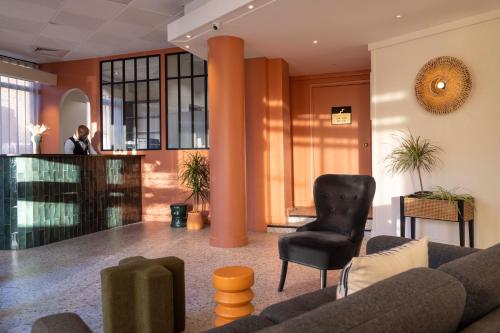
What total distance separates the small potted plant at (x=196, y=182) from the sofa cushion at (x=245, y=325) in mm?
5048

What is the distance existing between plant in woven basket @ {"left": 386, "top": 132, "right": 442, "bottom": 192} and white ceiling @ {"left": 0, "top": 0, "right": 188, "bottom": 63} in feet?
12.1

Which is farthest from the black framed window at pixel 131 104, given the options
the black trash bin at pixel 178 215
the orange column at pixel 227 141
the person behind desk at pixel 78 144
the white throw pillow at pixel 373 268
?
the white throw pillow at pixel 373 268

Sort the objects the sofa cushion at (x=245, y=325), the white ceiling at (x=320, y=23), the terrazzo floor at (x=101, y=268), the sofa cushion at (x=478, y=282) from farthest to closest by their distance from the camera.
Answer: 1. the white ceiling at (x=320, y=23)
2. the terrazzo floor at (x=101, y=268)
3. the sofa cushion at (x=245, y=325)
4. the sofa cushion at (x=478, y=282)

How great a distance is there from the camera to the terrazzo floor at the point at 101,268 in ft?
10.3

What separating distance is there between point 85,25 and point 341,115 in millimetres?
5024

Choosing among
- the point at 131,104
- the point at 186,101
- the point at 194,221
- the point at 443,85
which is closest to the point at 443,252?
the point at 443,85

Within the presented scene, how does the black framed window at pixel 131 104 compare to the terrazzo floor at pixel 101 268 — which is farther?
the black framed window at pixel 131 104

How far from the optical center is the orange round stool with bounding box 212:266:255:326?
239 cm

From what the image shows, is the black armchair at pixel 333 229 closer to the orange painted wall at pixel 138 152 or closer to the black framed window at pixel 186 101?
the black framed window at pixel 186 101

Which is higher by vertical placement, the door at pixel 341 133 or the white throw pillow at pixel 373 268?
the door at pixel 341 133

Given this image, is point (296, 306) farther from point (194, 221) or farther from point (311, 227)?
point (194, 221)

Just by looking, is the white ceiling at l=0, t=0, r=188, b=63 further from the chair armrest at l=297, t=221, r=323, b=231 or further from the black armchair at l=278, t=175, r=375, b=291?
the chair armrest at l=297, t=221, r=323, b=231

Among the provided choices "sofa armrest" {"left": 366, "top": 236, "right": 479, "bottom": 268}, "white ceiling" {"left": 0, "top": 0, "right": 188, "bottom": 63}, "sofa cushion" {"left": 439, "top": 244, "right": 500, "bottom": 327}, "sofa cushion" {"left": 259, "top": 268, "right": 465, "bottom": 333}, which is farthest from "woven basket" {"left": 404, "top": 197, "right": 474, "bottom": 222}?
"white ceiling" {"left": 0, "top": 0, "right": 188, "bottom": 63}

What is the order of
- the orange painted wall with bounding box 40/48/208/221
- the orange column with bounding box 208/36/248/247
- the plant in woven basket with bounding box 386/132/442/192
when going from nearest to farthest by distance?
the plant in woven basket with bounding box 386/132/442/192
the orange column with bounding box 208/36/248/247
the orange painted wall with bounding box 40/48/208/221
